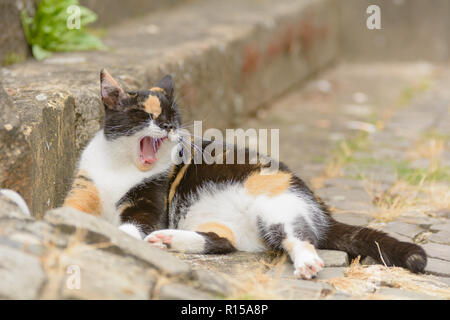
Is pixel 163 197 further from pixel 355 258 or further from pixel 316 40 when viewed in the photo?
pixel 316 40

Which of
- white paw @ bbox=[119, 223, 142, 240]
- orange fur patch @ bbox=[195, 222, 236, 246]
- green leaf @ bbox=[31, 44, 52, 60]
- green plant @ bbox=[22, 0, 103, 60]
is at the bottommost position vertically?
orange fur patch @ bbox=[195, 222, 236, 246]

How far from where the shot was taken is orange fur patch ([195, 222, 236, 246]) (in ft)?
10.5

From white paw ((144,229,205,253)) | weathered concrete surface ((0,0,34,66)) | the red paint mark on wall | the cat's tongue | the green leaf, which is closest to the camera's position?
white paw ((144,229,205,253))

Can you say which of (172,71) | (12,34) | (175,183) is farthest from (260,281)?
(12,34)

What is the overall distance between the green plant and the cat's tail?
8.74 ft

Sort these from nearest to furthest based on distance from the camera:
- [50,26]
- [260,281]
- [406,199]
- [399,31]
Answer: [260,281]
[406,199]
[50,26]
[399,31]

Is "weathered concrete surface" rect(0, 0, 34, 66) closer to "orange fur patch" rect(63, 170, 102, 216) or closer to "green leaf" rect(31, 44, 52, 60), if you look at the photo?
"green leaf" rect(31, 44, 52, 60)

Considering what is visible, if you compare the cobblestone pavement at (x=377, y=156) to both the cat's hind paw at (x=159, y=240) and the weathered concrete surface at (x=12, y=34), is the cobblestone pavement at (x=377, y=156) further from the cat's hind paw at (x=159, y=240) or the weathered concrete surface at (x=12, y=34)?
the weathered concrete surface at (x=12, y=34)

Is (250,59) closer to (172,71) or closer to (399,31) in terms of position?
(172,71)

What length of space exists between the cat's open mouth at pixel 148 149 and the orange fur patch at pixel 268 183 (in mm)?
490

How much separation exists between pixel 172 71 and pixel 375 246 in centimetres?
243

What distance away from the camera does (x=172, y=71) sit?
16.0 ft

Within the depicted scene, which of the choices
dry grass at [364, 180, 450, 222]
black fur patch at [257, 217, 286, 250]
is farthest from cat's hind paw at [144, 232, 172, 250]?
dry grass at [364, 180, 450, 222]

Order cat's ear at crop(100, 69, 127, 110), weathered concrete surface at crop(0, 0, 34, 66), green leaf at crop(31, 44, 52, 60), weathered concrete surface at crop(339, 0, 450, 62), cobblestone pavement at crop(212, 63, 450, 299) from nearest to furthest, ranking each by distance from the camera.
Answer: cobblestone pavement at crop(212, 63, 450, 299), cat's ear at crop(100, 69, 127, 110), weathered concrete surface at crop(0, 0, 34, 66), green leaf at crop(31, 44, 52, 60), weathered concrete surface at crop(339, 0, 450, 62)
